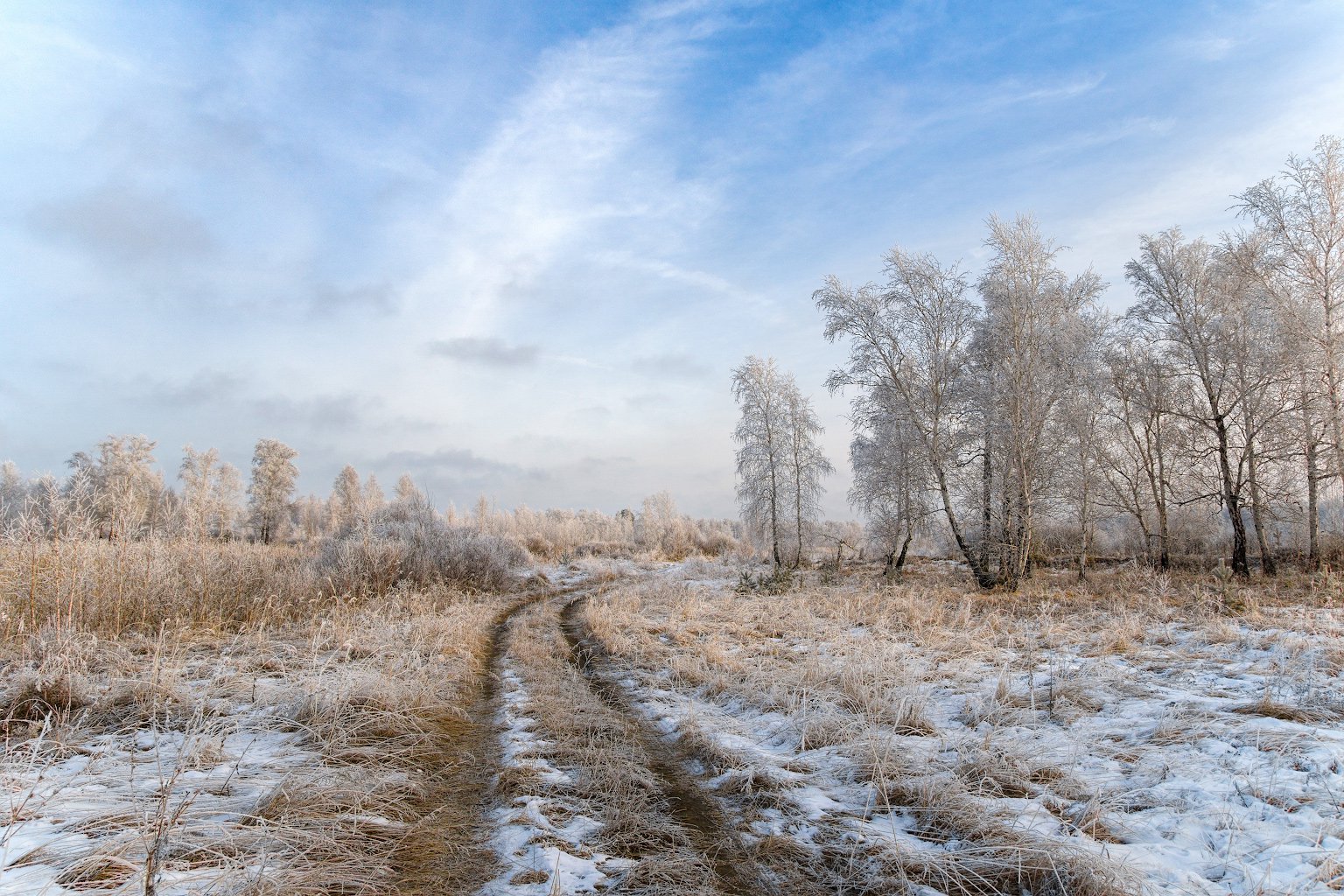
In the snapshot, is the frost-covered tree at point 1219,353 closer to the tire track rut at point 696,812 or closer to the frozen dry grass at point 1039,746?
the frozen dry grass at point 1039,746

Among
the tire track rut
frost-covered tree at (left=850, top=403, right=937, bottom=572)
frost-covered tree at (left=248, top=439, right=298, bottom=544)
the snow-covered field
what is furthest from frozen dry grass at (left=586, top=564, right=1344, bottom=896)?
frost-covered tree at (left=248, top=439, right=298, bottom=544)

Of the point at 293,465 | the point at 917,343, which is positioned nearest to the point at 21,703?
the point at 917,343

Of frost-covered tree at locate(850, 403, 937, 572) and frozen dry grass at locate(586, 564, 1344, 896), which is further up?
frost-covered tree at locate(850, 403, 937, 572)

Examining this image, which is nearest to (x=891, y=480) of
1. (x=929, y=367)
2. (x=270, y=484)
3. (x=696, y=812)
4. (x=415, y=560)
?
(x=929, y=367)

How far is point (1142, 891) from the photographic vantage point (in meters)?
2.87

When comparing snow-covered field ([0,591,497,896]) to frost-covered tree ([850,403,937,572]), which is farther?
frost-covered tree ([850,403,937,572])

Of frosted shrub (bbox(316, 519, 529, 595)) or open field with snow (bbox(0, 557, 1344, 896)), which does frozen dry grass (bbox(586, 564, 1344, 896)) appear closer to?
open field with snow (bbox(0, 557, 1344, 896))

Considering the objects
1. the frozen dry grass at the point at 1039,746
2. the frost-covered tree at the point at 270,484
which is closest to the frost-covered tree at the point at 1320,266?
the frozen dry grass at the point at 1039,746

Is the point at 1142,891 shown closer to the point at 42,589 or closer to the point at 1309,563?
the point at 42,589

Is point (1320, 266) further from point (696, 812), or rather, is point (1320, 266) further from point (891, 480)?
point (696, 812)

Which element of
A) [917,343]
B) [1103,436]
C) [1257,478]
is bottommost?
[1257,478]

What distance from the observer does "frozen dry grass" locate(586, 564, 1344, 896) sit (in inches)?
127

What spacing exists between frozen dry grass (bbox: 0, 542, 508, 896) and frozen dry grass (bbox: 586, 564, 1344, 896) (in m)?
2.32

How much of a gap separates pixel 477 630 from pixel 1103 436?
2038 cm
